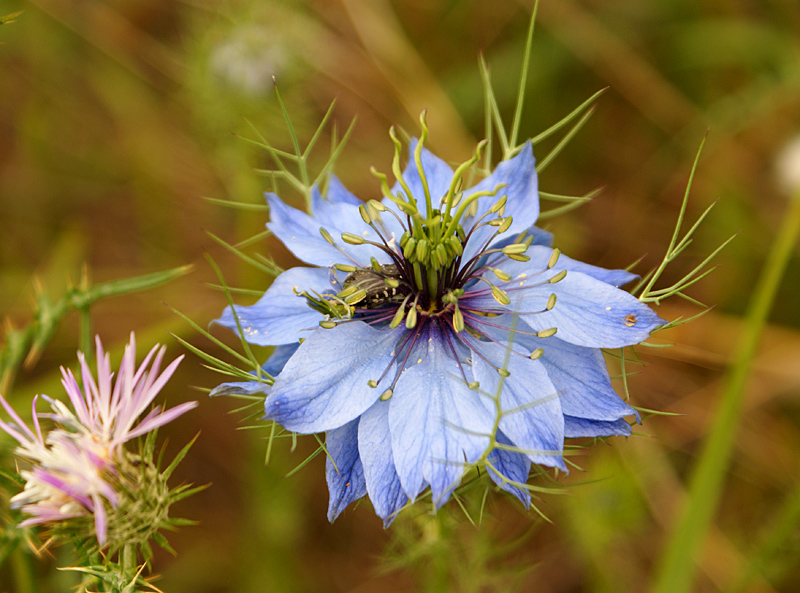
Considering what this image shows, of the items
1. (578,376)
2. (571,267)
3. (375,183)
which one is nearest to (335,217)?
(571,267)

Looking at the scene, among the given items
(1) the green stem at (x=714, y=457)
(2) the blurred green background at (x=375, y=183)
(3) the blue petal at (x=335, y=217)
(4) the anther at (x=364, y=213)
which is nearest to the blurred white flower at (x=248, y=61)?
(2) the blurred green background at (x=375, y=183)

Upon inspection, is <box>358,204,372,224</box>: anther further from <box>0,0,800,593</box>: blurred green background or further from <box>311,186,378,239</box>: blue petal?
<box>0,0,800,593</box>: blurred green background

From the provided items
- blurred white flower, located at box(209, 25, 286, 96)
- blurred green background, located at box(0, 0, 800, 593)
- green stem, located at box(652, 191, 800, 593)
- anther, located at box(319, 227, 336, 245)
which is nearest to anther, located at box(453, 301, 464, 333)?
anther, located at box(319, 227, 336, 245)

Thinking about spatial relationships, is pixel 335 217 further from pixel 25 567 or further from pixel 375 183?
pixel 375 183

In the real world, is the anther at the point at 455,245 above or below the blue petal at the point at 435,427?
above

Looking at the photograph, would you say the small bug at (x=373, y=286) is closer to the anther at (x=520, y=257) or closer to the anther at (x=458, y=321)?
the anther at (x=458, y=321)

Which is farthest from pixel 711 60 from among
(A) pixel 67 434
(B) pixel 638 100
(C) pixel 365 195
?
(A) pixel 67 434
